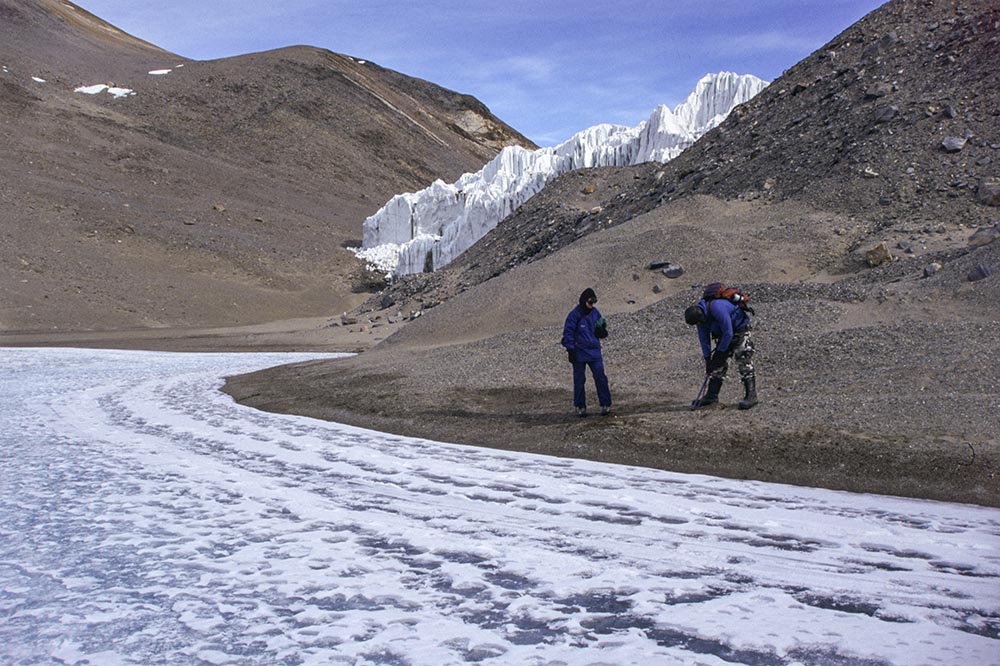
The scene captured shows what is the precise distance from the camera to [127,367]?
22625 mm

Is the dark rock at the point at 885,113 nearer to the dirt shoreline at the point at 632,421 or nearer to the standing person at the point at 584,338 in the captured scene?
the dirt shoreline at the point at 632,421

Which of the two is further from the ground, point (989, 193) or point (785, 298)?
point (989, 193)

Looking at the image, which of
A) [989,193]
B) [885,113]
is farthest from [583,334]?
[885,113]

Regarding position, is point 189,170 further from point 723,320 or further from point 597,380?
point 723,320

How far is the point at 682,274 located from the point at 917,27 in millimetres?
12699

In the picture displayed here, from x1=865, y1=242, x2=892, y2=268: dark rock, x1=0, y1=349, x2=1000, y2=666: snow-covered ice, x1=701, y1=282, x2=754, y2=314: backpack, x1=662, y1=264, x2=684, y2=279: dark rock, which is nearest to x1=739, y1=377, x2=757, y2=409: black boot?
x1=701, y1=282, x2=754, y2=314: backpack

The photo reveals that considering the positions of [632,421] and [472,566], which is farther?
[632,421]

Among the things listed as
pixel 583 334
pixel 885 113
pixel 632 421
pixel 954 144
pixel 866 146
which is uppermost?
pixel 885 113

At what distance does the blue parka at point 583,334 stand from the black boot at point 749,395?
1702mm

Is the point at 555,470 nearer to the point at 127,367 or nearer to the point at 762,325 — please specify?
the point at 762,325

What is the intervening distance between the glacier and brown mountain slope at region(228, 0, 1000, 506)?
16.8ft

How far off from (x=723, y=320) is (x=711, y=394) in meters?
0.93

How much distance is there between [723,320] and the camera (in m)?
9.62

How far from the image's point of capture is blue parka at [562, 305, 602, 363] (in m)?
10.2
